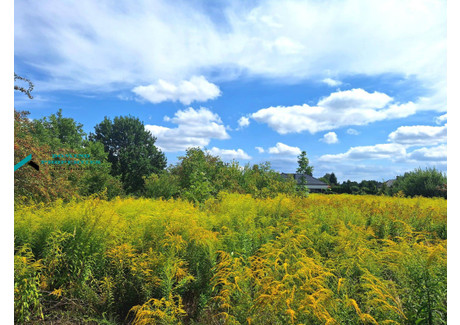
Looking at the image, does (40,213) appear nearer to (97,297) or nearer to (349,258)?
(97,297)

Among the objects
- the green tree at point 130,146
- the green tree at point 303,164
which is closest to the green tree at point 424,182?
the green tree at point 303,164

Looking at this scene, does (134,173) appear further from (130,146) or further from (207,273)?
(207,273)

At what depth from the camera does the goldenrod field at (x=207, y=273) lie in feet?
6.54

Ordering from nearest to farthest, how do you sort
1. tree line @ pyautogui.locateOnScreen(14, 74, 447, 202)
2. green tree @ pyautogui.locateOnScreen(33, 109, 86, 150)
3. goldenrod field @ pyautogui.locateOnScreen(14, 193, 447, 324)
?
goldenrod field @ pyautogui.locateOnScreen(14, 193, 447, 324), tree line @ pyautogui.locateOnScreen(14, 74, 447, 202), green tree @ pyautogui.locateOnScreen(33, 109, 86, 150)

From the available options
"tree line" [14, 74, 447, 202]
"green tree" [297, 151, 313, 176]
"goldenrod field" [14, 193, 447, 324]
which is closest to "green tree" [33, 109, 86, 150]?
"tree line" [14, 74, 447, 202]

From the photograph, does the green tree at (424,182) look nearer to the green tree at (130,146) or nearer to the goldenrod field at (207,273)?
the goldenrod field at (207,273)

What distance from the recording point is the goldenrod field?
1.99m

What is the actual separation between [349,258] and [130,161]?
1076 inches

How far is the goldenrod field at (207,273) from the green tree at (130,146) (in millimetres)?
24682

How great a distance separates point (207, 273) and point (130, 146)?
27.7 metres

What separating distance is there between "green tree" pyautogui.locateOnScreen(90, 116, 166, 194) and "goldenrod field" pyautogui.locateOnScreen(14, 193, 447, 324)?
81.0ft

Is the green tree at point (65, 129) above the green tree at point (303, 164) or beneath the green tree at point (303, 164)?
Answer: above

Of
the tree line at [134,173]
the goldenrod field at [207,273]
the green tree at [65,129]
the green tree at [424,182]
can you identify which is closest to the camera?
the goldenrod field at [207,273]

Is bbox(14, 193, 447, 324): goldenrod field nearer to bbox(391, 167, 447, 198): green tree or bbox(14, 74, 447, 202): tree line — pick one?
bbox(14, 74, 447, 202): tree line
